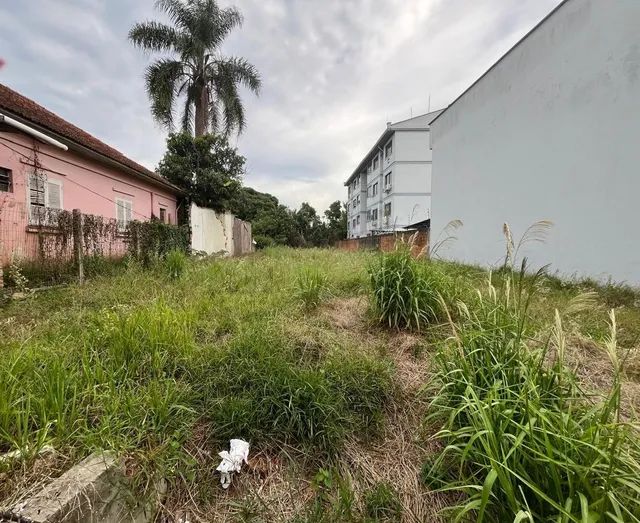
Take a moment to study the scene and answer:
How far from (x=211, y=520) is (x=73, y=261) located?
18.8 ft

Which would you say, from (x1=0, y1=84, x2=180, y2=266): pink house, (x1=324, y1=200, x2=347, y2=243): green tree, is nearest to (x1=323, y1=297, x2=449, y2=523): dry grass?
(x1=0, y1=84, x2=180, y2=266): pink house

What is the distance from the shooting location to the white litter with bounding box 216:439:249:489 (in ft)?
5.55

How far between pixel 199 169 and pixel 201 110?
385 centimetres

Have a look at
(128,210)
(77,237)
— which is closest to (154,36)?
(128,210)

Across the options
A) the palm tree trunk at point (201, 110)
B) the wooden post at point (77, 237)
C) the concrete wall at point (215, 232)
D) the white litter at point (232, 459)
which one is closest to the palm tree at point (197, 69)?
the palm tree trunk at point (201, 110)

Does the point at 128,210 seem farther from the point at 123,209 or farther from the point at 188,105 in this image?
the point at 188,105

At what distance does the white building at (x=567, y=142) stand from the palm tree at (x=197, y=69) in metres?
11.1

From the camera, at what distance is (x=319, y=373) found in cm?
219

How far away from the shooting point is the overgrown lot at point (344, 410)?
1329 millimetres

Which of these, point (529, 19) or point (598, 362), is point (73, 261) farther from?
point (529, 19)

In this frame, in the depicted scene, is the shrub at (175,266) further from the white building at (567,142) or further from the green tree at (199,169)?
the green tree at (199,169)

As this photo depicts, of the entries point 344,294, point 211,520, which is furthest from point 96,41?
point 211,520

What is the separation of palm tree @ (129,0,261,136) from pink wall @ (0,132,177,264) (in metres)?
4.80

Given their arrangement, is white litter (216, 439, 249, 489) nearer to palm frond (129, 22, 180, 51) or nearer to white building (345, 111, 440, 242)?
palm frond (129, 22, 180, 51)
